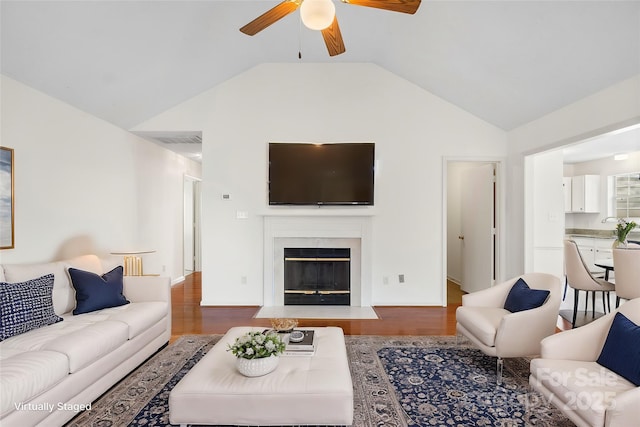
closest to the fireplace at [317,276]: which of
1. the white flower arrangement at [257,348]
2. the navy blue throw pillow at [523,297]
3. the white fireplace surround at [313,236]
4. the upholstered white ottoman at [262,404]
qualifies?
the white fireplace surround at [313,236]

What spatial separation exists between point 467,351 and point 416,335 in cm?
58

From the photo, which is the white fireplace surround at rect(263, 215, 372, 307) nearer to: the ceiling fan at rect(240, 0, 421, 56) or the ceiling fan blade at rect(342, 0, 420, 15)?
the ceiling fan at rect(240, 0, 421, 56)

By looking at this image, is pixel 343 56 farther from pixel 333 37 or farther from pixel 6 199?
pixel 6 199

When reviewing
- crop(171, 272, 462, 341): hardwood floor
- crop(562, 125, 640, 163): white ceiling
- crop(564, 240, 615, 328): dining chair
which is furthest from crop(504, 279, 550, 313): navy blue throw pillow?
crop(562, 125, 640, 163): white ceiling

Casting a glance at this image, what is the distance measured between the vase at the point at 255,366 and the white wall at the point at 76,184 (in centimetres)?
246

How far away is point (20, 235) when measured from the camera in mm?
2965

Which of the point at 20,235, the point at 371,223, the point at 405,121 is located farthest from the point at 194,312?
the point at 405,121

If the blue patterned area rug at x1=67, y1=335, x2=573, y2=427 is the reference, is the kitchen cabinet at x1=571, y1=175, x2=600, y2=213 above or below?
above

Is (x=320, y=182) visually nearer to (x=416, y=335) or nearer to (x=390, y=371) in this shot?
(x=416, y=335)

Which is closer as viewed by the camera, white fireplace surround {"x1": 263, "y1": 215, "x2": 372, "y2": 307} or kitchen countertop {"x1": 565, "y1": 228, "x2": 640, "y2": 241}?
white fireplace surround {"x1": 263, "y1": 215, "x2": 372, "y2": 307}

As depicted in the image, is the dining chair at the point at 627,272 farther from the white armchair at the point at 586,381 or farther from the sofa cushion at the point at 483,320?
the white armchair at the point at 586,381

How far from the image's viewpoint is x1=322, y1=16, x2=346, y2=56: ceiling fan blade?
228cm

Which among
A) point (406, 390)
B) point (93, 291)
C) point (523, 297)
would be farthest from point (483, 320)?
point (93, 291)

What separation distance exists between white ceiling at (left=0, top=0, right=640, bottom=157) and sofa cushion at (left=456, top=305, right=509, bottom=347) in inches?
92.8
